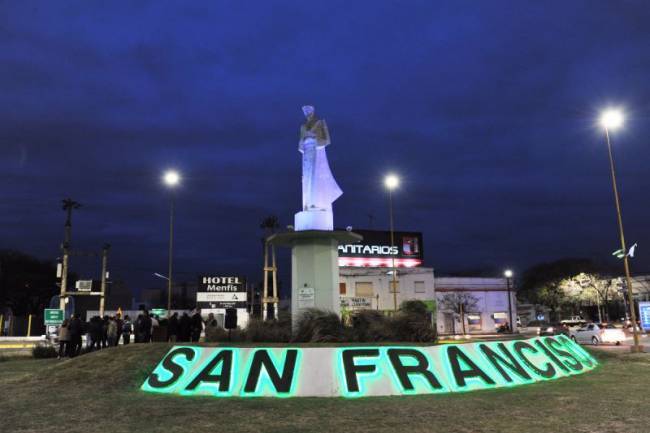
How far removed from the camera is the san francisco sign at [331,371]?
1084 cm

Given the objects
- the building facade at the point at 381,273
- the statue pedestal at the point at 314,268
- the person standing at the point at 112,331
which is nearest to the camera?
the statue pedestal at the point at 314,268

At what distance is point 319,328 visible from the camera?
13734 millimetres

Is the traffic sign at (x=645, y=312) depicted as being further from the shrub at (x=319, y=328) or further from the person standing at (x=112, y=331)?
the person standing at (x=112, y=331)

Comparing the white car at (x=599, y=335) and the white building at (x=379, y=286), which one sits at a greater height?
the white building at (x=379, y=286)

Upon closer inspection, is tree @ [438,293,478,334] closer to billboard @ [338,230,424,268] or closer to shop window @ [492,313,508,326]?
shop window @ [492,313,508,326]

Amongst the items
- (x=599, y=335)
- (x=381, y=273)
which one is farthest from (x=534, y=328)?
(x=599, y=335)

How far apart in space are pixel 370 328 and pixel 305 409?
5346mm

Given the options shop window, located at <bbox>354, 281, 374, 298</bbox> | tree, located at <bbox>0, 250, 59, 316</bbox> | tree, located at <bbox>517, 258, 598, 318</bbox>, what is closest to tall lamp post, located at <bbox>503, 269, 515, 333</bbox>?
tree, located at <bbox>517, 258, 598, 318</bbox>

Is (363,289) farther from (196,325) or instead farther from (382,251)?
(196,325)

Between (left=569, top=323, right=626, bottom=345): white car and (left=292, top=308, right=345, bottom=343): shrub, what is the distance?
81.9ft

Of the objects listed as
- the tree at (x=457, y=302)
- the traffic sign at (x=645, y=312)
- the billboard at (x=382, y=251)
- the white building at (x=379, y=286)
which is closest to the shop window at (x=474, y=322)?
the tree at (x=457, y=302)

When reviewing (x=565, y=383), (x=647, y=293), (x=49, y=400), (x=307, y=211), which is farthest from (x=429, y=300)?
(x=49, y=400)

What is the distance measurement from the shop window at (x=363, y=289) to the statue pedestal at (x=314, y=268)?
3850cm

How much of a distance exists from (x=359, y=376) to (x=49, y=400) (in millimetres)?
6242
